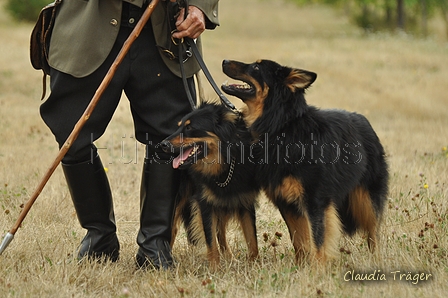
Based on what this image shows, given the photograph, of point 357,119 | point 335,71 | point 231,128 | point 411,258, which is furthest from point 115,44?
point 335,71

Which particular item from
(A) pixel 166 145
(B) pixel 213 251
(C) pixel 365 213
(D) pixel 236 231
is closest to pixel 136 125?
(A) pixel 166 145

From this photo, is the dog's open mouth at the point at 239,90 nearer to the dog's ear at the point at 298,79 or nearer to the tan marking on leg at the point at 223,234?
the dog's ear at the point at 298,79

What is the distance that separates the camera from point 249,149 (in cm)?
438

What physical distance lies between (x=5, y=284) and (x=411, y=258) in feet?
8.62

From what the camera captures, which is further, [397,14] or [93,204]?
[397,14]

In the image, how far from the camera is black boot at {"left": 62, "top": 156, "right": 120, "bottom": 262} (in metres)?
4.14

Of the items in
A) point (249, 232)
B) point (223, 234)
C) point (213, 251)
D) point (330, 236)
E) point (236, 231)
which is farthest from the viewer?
point (236, 231)

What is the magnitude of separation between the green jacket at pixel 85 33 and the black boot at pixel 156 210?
34.1 inches

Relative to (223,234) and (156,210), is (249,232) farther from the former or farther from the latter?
(156,210)

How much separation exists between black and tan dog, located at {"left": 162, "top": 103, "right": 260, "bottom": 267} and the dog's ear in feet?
1.56

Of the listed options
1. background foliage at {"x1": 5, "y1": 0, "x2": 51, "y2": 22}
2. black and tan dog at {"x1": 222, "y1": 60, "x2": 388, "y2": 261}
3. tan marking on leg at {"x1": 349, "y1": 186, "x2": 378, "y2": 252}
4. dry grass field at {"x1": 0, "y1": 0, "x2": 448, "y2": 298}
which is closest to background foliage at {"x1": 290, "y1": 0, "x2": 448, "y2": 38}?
background foliage at {"x1": 5, "y1": 0, "x2": 51, "y2": 22}

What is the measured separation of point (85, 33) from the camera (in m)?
3.82

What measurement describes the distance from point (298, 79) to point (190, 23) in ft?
2.84

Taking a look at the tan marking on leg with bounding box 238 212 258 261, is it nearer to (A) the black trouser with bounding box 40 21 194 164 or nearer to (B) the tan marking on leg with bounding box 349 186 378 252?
(B) the tan marking on leg with bounding box 349 186 378 252
